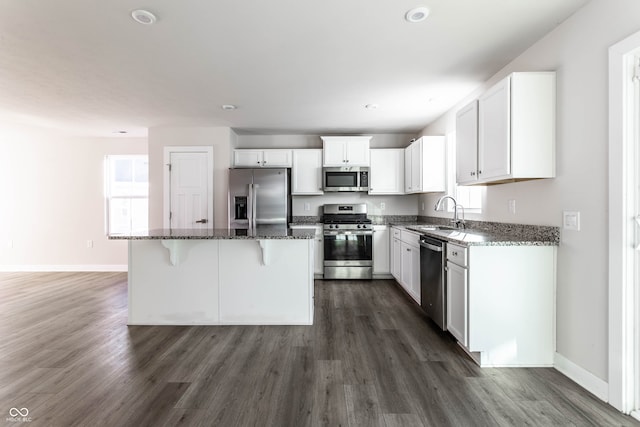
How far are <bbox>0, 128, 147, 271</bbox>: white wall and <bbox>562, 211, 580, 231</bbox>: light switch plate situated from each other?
6.38 m

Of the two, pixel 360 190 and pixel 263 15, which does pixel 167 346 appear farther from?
pixel 360 190

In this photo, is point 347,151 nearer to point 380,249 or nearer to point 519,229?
point 380,249

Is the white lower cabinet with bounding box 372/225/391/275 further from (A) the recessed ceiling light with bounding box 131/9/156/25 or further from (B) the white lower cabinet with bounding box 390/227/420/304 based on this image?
(A) the recessed ceiling light with bounding box 131/9/156/25

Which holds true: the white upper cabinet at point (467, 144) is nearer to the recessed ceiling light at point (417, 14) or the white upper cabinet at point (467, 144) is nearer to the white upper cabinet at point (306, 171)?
the recessed ceiling light at point (417, 14)

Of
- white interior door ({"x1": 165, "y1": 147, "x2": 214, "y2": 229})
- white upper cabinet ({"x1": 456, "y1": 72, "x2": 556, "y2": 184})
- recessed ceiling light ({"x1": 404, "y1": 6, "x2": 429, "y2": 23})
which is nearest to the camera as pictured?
recessed ceiling light ({"x1": 404, "y1": 6, "x2": 429, "y2": 23})

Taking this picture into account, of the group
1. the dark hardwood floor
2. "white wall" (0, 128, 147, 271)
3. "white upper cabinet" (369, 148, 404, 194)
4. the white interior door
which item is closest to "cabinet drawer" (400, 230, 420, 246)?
the dark hardwood floor

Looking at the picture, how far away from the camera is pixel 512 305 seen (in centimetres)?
219

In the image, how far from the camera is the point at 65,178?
5.61 m

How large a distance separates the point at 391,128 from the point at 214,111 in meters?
2.81

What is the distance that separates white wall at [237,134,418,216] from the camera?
5402 mm

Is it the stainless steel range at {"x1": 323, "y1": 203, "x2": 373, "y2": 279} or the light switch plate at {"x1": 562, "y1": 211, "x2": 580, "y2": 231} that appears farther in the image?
the stainless steel range at {"x1": 323, "y1": 203, "x2": 373, "y2": 279}

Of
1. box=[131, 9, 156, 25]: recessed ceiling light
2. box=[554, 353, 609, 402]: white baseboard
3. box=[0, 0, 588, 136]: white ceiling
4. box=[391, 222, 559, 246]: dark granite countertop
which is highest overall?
box=[0, 0, 588, 136]: white ceiling

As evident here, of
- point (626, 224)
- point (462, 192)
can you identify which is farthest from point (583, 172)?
point (462, 192)

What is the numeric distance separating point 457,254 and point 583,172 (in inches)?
38.2
